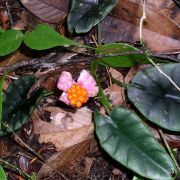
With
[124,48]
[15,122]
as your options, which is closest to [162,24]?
[124,48]

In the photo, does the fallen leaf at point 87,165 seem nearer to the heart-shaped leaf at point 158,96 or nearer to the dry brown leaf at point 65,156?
the dry brown leaf at point 65,156

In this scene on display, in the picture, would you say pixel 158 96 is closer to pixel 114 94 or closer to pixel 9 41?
pixel 114 94

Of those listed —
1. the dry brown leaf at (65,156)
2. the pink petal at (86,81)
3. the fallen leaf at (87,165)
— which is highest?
the pink petal at (86,81)

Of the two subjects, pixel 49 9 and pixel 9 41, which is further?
pixel 49 9

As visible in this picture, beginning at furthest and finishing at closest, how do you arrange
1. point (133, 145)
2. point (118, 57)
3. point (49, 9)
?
point (49, 9) → point (118, 57) → point (133, 145)

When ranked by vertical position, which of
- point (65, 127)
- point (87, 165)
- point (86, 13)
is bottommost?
point (87, 165)

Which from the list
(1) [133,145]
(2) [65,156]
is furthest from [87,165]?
(1) [133,145]

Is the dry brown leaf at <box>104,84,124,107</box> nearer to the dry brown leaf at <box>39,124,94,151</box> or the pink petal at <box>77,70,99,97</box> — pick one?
the dry brown leaf at <box>39,124,94,151</box>

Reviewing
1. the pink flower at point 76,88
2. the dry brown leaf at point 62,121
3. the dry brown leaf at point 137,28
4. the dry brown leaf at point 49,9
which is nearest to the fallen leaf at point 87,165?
the dry brown leaf at point 62,121
